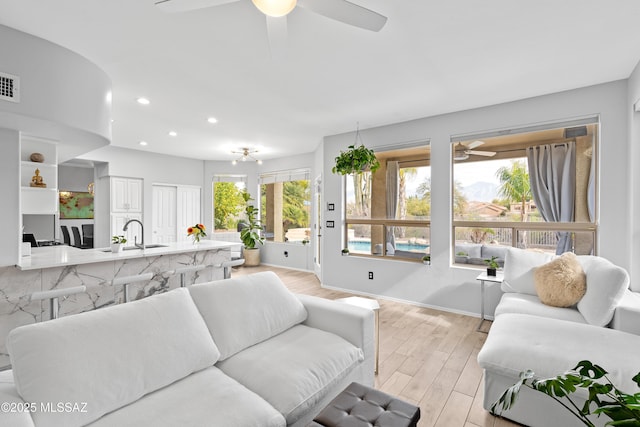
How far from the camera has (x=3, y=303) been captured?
2.59 meters

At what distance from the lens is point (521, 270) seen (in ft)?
10.4

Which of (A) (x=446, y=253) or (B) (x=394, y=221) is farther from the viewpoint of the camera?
(B) (x=394, y=221)

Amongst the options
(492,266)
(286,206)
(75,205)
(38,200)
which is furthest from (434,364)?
(75,205)

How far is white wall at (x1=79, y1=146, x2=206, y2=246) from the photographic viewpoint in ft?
19.8

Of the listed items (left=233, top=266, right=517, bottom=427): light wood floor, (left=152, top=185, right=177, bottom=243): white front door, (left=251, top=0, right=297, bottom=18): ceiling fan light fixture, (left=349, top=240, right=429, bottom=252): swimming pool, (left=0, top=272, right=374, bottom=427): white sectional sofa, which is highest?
(left=251, top=0, right=297, bottom=18): ceiling fan light fixture

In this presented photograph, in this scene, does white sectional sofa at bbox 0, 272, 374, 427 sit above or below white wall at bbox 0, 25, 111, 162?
below

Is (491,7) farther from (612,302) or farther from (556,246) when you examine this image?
(556,246)

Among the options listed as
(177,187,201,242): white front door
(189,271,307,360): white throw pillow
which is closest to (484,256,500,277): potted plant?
(189,271,307,360): white throw pillow

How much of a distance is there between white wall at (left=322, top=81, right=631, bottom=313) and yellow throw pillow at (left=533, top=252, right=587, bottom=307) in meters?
0.65

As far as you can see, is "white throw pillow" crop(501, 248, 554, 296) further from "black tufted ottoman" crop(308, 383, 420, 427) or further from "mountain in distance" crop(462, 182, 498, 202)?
"black tufted ottoman" crop(308, 383, 420, 427)

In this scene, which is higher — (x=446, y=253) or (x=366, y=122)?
(x=366, y=122)

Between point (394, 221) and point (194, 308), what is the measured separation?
3404 mm

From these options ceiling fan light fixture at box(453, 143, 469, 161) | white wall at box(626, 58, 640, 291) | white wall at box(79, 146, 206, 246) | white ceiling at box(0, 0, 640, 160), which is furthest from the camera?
white wall at box(79, 146, 206, 246)

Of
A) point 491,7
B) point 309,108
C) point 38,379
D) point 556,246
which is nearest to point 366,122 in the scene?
point 309,108
